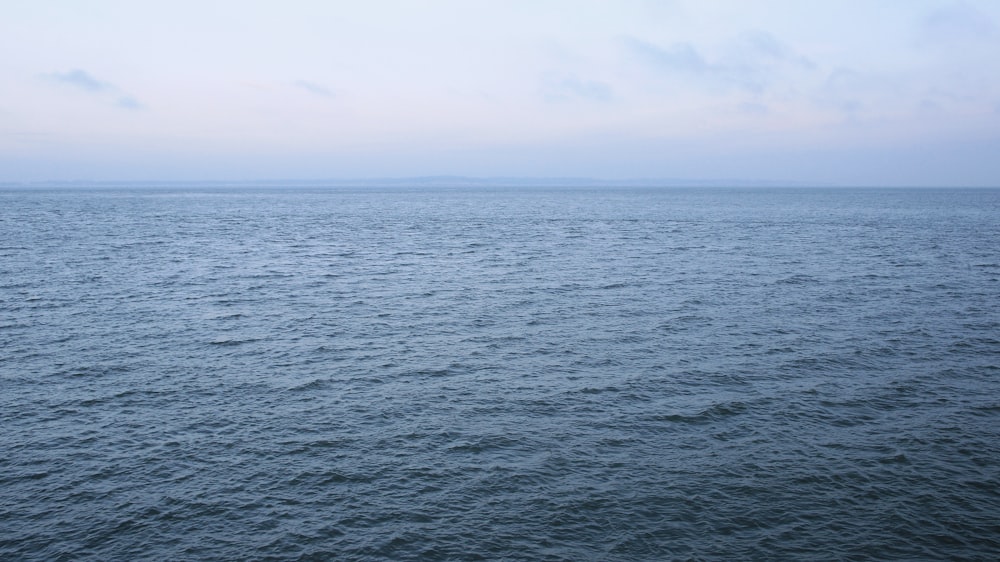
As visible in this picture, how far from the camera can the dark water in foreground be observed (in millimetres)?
20703

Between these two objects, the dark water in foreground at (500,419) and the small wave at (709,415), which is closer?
the dark water in foreground at (500,419)

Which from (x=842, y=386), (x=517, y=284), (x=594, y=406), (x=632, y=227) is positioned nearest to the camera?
(x=594, y=406)

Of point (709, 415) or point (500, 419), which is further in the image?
point (709, 415)

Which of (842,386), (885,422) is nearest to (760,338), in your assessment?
(842,386)

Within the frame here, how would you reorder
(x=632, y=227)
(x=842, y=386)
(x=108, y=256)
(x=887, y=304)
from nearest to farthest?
1. (x=842, y=386)
2. (x=887, y=304)
3. (x=108, y=256)
4. (x=632, y=227)

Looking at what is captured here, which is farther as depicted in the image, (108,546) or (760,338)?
(760,338)

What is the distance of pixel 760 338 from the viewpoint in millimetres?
42188

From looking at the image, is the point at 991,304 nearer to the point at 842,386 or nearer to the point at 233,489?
the point at 842,386

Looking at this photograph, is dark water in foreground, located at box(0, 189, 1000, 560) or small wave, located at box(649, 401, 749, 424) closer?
dark water in foreground, located at box(0, 189, 1000, 560)

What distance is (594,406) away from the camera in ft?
101

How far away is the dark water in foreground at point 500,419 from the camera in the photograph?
20.7 meters

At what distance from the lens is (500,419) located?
29.4 m

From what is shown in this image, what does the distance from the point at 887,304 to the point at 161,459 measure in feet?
164

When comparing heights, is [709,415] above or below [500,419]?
above
